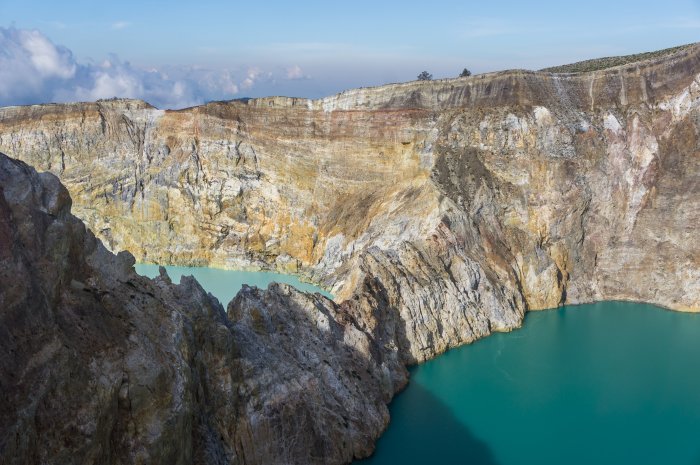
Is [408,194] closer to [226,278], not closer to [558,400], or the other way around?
[226,278]

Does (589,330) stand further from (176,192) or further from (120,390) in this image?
(176,192)

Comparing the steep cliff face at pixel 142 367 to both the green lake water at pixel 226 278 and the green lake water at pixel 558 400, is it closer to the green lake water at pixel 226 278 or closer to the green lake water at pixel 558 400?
the green lake water at pixel 558 400

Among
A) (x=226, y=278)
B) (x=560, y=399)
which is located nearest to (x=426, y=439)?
(x=560, y=399)

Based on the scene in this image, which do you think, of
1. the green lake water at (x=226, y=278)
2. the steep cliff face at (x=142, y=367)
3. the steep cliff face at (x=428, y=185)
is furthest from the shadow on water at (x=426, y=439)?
the green lake water at (x=226, y=278)

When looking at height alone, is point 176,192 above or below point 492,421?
above

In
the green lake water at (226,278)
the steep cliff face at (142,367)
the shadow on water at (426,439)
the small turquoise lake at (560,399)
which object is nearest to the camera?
the steep cliff face at (142,367)

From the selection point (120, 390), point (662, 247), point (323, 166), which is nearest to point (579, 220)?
point (662, 247)

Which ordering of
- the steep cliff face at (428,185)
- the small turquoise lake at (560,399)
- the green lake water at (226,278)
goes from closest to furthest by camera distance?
the small turquoise lake at (560,399) → the steep cliff face at (428,185) → the green lake water at (226,278)
